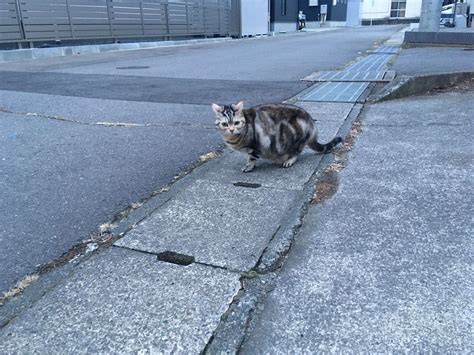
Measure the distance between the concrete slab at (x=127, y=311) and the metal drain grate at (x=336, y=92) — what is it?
4.53m

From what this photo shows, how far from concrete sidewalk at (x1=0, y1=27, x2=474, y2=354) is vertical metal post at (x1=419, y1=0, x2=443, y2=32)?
1013 centimetres

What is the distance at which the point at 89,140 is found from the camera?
4.38 metres

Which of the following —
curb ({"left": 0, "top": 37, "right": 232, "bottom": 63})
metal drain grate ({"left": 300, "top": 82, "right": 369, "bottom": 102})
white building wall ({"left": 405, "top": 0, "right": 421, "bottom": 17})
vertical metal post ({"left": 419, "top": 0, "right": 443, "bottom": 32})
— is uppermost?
white building wall ({"left": 405, "top": 0, "right": 421, "bottom": 17})

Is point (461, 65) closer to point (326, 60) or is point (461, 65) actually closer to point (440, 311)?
point (326, 60)

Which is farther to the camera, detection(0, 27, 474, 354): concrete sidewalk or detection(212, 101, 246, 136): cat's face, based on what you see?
detection(212, 101, 246, 136): cat's face

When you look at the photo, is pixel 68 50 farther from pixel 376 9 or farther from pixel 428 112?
pixel 376 9

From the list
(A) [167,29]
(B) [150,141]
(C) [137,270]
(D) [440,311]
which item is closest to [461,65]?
(B) [150,141]

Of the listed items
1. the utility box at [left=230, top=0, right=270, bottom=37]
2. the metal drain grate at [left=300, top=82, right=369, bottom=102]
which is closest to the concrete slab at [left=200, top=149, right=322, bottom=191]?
the metal drain grate at [left=300, top=82, right=369, bottom=102]

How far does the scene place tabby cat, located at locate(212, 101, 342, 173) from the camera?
336 cm

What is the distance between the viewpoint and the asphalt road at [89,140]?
8.61 ft

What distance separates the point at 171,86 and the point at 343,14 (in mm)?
46460

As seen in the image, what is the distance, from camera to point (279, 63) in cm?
1102

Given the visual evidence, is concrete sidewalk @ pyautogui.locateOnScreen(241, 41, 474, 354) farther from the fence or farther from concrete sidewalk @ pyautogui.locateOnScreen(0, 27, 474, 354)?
the fence

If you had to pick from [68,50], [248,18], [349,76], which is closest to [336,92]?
[349,76]
